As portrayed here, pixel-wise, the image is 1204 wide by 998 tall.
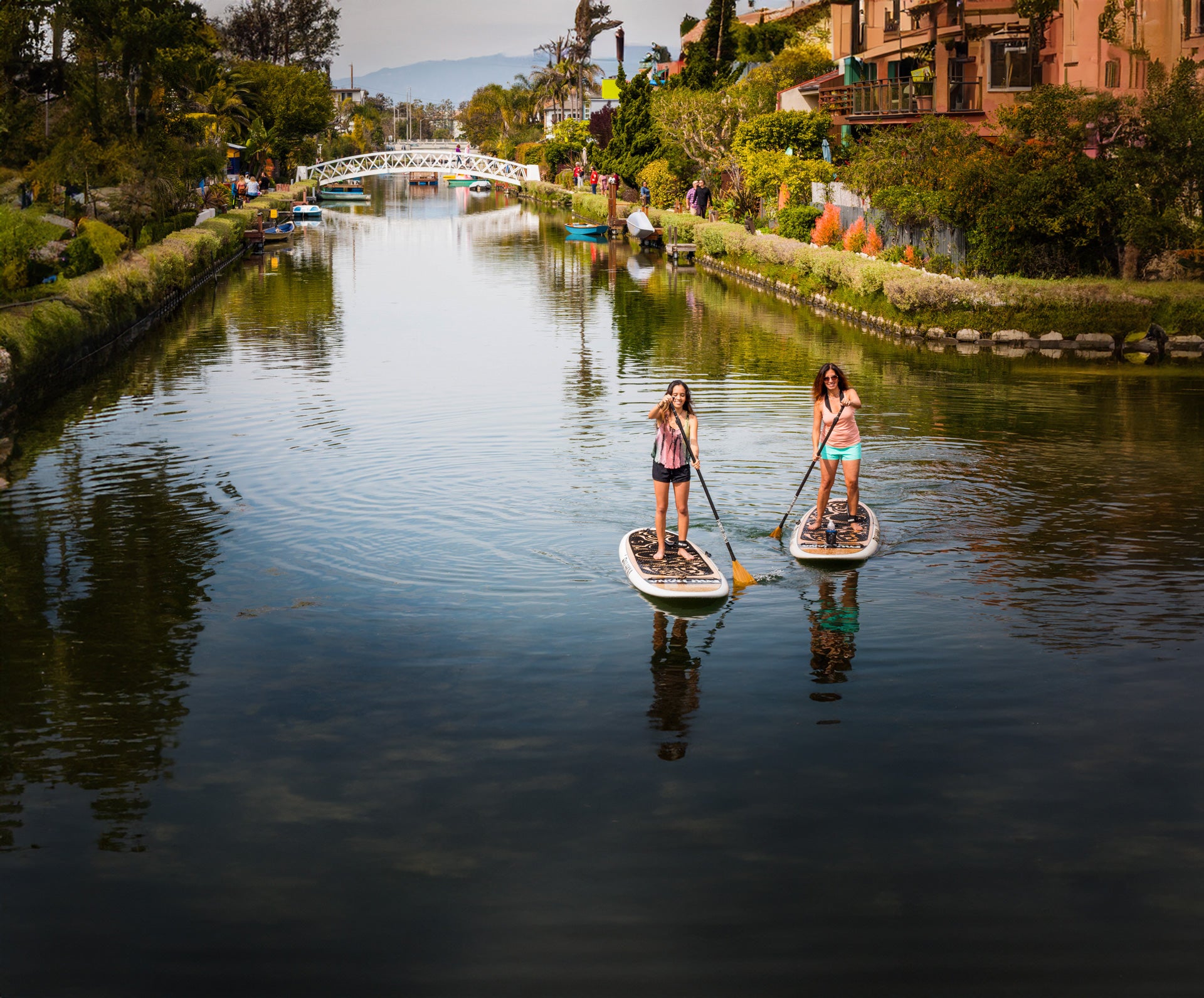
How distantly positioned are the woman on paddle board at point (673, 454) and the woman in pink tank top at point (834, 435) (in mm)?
2082

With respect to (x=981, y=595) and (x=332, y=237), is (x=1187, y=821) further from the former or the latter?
(x=332, y=237)

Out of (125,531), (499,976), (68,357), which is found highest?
(68,357)

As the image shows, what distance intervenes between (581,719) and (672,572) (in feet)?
11.3

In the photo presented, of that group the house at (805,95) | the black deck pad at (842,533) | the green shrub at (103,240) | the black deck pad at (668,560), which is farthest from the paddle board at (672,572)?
the house at (805,95)

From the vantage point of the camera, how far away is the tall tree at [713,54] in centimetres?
8056

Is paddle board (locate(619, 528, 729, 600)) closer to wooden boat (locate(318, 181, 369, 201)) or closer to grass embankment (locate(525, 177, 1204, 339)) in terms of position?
grass embankment (locate(525, 177, 1204, 339))

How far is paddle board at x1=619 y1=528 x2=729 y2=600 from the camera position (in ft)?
47.0

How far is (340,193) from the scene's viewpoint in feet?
474

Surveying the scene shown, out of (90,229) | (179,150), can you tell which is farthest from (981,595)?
(179,150)

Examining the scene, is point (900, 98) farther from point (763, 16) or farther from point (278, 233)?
point (763, 16)

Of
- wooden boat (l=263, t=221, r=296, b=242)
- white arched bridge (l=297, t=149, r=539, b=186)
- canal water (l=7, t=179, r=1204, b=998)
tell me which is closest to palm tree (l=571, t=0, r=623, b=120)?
white arched bridge (l=297, t=149, r=539, b=186)

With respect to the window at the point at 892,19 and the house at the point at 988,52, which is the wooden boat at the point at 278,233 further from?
the window at the point at 892,19

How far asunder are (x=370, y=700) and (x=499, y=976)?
171 inches

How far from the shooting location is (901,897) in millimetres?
8719
